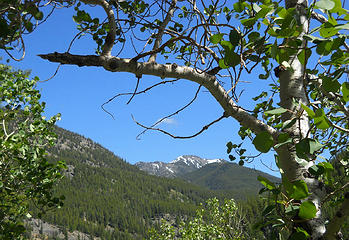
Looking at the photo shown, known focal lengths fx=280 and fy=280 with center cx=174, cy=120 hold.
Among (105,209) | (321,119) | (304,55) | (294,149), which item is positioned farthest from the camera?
(105,209)

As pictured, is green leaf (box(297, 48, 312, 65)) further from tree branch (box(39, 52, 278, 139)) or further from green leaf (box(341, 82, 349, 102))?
tree branch (box(39, 52, 278, 139))

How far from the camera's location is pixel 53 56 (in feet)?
4.54

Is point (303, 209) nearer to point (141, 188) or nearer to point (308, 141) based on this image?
A: point (308, 141)

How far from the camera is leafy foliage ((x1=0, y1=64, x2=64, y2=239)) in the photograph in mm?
4035

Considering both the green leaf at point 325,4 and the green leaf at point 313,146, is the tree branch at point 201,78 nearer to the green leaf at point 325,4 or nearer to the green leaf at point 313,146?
the green leaf at point 313,146

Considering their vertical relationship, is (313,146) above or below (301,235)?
above

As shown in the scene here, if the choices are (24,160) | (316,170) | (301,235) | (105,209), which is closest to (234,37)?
(316,170)

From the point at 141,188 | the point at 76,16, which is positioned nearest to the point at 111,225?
the point at 141,188

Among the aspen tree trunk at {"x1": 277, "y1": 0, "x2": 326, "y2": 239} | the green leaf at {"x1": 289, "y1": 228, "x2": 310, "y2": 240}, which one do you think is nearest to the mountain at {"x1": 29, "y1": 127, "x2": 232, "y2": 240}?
the aspen tree trunk at {"x1": 277, "y1": 0, "x2": 326, "y2": 239}

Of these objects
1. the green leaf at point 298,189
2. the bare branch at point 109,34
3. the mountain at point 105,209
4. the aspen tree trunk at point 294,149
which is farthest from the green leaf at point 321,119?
the mountain at point 105,209

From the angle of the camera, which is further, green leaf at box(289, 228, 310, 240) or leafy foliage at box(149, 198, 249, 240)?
leafy foliage at box(149, 198, 249, 240)

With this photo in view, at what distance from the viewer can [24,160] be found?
4137 millimetres

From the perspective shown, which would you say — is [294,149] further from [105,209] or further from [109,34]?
[105,209]

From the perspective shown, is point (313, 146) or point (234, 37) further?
point (234, 37)
